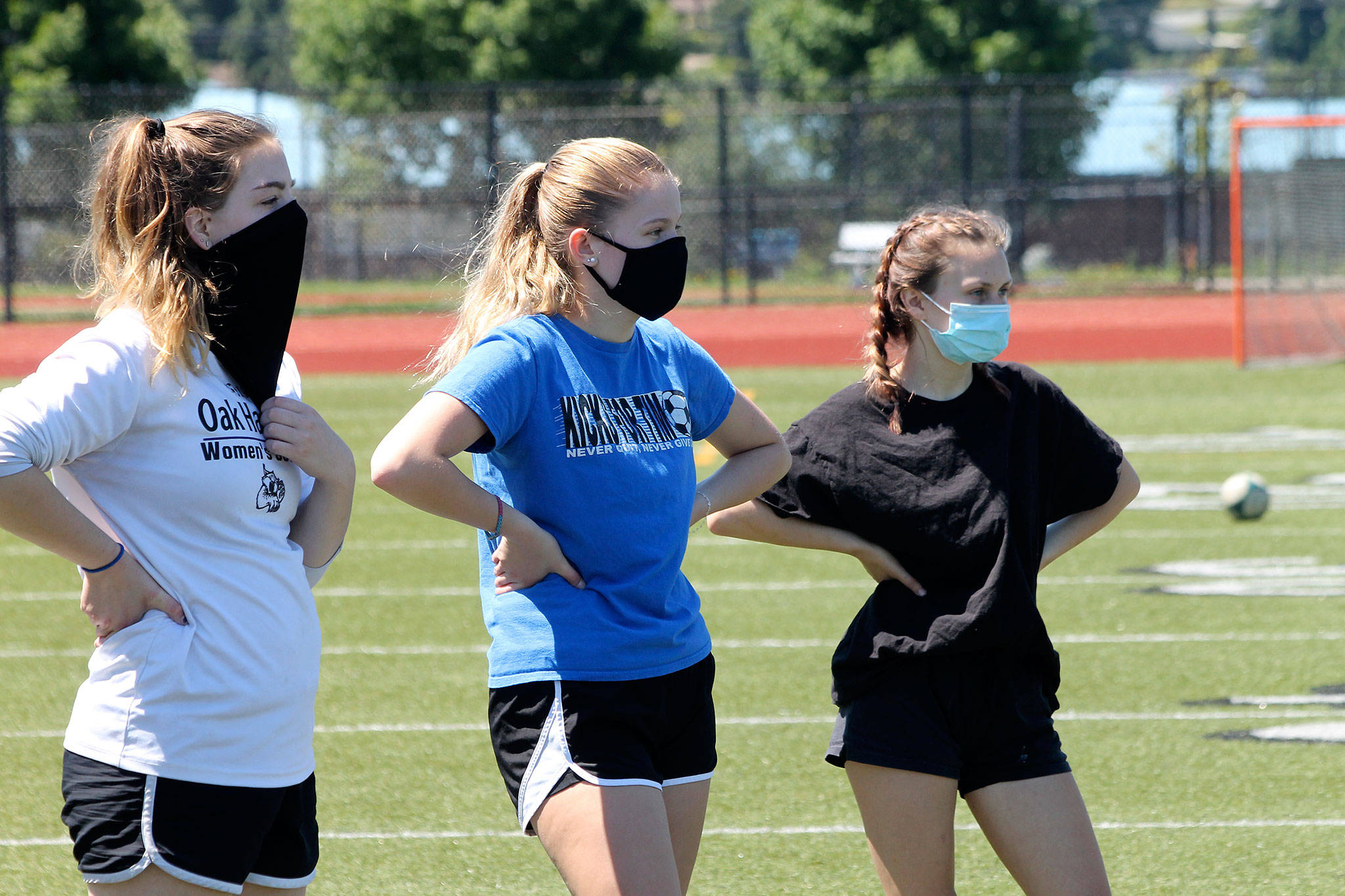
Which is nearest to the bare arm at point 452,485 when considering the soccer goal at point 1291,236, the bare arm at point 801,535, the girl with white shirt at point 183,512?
the girl with white shirt at point 183,512

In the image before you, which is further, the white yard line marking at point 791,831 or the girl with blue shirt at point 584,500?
the white yard line marking at point 791,831

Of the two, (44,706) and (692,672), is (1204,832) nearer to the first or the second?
(692,672)

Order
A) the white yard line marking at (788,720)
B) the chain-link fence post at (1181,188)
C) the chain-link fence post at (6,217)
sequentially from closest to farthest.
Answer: the white yard line marking at (788,720)
the chain-link fence post at (6,217)
the chain-link fence post at (1181,188)

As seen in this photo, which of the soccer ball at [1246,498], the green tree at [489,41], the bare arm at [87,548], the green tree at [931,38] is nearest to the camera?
the bare arm at [87,548]

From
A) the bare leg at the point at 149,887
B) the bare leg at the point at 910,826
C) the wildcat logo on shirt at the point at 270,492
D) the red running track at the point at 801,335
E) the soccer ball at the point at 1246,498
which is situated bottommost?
the red running track at the point at 801,335

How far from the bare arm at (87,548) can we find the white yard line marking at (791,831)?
241 cm

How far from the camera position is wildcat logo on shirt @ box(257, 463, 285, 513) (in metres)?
2.54

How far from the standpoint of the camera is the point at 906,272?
3.42 m

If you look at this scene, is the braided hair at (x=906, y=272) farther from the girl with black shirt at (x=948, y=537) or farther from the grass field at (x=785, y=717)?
the grass field at (x=785, y=717)

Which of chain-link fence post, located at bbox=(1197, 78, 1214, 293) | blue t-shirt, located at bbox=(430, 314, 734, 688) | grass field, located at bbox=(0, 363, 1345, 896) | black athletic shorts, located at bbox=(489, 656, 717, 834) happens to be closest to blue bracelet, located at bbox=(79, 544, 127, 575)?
blue t-shirt, located at bbox=(430, 314, 734, 688)

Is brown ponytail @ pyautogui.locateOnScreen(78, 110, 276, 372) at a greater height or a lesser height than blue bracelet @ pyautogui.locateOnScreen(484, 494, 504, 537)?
greater

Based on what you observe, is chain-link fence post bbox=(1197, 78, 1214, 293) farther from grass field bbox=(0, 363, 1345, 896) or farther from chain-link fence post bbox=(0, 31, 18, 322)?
chain-link fence post bbox=(0, 31, 18, 322)

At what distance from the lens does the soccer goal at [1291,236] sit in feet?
62.1

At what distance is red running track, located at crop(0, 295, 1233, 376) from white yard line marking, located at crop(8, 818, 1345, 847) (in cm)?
1245
